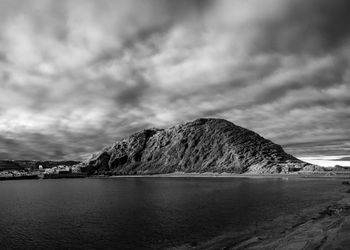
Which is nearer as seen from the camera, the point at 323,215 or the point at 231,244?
the point at 231,244

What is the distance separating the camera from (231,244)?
34.2 metres

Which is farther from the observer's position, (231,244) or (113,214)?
(113,214)

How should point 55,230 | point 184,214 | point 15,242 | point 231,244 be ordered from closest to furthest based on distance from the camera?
point 231,244 < point 15,242 < point 55,230 < point 184,214

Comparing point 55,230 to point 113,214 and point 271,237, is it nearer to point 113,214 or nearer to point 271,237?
point 113,214

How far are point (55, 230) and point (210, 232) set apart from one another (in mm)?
24773

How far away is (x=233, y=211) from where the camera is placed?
58.0 metres

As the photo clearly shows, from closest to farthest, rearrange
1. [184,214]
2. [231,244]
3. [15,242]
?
1. [231,244]
2. [15,242]
3. [184,214]

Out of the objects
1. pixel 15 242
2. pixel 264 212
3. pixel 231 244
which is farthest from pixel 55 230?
pixel 264 212

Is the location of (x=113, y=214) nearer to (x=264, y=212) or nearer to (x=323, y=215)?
(x=264, y=212)

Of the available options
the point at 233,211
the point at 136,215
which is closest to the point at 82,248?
the point at 136,215

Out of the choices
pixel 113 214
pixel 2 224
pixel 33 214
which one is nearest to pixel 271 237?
pixel 113 214

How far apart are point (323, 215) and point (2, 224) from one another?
5662cm

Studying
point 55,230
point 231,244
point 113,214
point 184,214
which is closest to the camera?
point 231,244

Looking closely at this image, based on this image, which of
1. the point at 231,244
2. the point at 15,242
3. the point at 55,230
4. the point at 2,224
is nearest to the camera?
the point at 231,244
